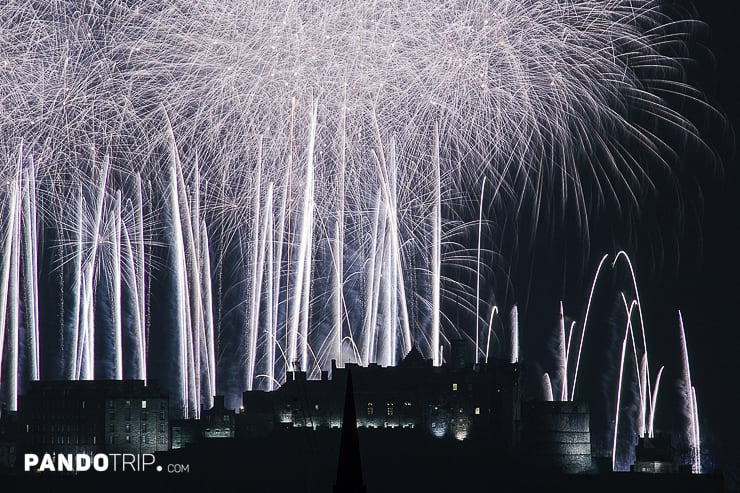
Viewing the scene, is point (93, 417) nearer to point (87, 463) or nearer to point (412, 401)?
point (87, 463)

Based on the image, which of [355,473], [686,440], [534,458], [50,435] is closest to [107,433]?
[50,435]

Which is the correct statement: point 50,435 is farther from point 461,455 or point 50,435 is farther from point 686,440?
point 686,440

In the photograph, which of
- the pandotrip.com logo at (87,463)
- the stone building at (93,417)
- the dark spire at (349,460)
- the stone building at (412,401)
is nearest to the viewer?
the dark spire at (349,460)

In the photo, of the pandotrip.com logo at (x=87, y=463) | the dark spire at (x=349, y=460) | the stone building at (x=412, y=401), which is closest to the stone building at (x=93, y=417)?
the pandotrip.com logo at (x=87, y=463)

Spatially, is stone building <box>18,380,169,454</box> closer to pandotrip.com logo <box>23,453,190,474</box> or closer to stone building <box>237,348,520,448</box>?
pandotrip.com logo <box>23,453,190,474</box>

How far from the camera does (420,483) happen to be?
13275cm

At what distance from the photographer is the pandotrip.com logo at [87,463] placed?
139 metres

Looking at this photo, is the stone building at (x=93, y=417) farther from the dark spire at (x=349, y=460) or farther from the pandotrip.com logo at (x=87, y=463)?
the dark spire at (x=349, y=460)

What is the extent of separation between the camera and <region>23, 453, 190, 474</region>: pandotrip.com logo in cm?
13862

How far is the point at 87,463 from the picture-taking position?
139 meters

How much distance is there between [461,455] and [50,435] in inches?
1312

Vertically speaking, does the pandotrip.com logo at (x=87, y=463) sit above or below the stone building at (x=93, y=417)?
below

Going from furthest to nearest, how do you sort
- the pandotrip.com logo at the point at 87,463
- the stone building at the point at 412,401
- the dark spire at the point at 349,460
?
the pandotrip.com logo at the point at 87,463
the stone building at the point at 412,401
the dark spire at the point at 349,460

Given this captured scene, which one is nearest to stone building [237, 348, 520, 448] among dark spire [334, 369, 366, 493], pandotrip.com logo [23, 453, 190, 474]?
pandotrip.com logo [23, 453, 190, 474]
